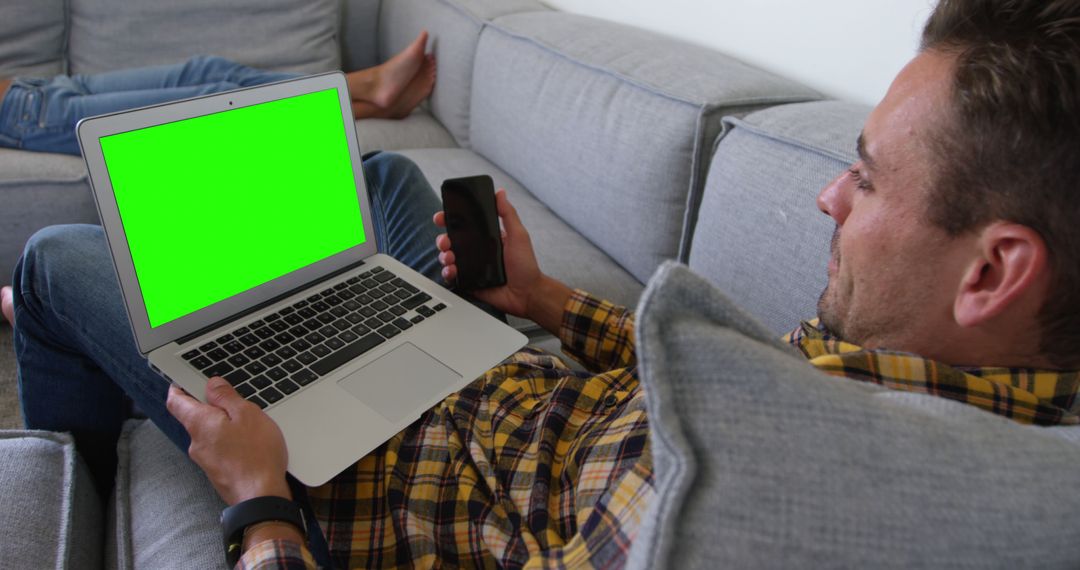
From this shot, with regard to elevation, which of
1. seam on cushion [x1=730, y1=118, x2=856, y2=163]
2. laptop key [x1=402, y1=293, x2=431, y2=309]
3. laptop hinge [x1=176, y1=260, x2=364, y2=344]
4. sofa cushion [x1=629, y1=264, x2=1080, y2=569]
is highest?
sofa cushion [x1=629, y1=264, x2=1080, y2=569]

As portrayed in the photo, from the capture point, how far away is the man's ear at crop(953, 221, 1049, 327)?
0.55 meters

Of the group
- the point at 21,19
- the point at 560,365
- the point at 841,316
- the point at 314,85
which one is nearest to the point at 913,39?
the point at 841,316

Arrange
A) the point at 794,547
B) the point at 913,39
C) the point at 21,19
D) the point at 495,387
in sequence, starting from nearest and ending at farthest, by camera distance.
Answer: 1. the point at 794,547
2. the point at 495,387
3. the point at 913,39
4. the point at 21,19

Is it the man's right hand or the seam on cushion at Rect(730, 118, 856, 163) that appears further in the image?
the man's right hand

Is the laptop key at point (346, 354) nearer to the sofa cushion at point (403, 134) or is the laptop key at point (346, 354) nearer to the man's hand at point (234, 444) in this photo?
the man's hand at point (234, 444)

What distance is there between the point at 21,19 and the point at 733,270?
201 cm

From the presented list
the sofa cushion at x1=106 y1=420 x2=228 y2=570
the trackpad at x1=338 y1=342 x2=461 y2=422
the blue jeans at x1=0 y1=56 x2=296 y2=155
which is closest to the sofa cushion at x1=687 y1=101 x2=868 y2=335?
the trackpad at x1=338 y1=342 x2=461 y2=422

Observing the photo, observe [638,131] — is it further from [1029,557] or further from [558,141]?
[1029,557]

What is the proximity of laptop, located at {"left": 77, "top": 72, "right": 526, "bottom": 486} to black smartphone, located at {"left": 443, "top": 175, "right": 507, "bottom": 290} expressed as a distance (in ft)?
0.24

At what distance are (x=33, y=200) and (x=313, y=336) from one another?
1036 mm

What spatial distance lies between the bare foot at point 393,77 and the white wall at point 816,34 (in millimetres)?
723

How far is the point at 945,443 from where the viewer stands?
39 centimetres

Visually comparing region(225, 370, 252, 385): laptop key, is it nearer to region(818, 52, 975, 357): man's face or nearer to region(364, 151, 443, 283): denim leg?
region(364, 151, 443, 283): denim leg

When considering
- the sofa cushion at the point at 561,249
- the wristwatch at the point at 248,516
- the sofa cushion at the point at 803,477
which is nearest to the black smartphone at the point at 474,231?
the sofa cushion at the point at 561,249
